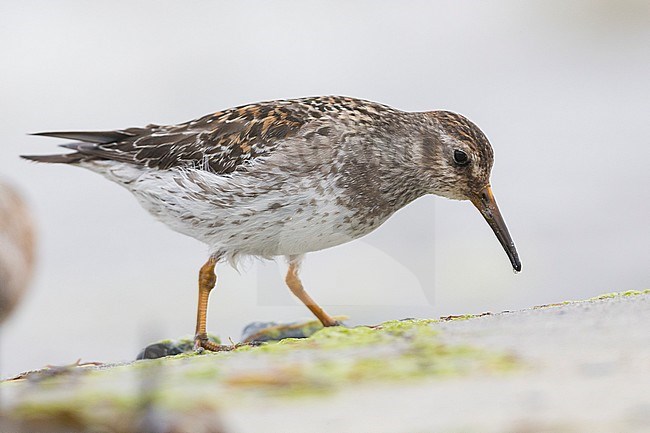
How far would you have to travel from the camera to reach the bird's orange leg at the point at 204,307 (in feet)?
21.7

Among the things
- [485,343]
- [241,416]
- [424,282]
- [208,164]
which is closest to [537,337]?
[485,343]

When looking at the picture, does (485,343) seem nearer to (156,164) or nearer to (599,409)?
(599,409)

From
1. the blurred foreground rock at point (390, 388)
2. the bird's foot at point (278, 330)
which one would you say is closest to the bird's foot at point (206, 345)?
the bird's foot at point (278, 330)

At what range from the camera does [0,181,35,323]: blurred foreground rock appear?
33.2 ft

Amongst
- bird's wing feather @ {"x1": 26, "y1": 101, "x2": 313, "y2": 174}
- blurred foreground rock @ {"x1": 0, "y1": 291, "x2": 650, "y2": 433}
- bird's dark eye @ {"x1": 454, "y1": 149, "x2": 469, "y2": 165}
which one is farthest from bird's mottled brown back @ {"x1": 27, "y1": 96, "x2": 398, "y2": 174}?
blurred foreground rock @ {"x1": 0, "y1": 291, "x2": 650, "y2": 433}

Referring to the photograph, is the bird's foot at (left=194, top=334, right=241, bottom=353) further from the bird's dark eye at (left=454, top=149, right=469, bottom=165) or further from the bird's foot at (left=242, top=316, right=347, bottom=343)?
the bird's dark eye at (left=454, top=149, right=469, bottom=165)

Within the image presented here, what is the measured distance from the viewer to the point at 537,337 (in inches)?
158

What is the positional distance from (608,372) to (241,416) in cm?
130

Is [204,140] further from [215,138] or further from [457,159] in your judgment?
[457,159]

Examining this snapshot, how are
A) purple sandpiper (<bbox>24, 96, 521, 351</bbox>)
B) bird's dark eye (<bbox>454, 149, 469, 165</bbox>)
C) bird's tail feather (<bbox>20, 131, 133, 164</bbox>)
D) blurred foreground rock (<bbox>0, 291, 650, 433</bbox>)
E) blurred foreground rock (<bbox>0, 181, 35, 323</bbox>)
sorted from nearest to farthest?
1. blurred foreground rock (<bbox>0, 291, 650, 433</bbox>)
2. purple sandpiper (<bbox>24, 96, 521, 351</bbox>)
3. bird's dark eye (<bbox>454, 149, 469, 165</bbox>)
4. bird's tail feather (<bbox>20, 131, 133, 164</bbox>)
5. blurred foreground rock (<bbox>0, 181, 35, 323</bbox>)

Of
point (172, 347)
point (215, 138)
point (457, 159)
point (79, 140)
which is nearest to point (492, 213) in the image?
point (457, 159)

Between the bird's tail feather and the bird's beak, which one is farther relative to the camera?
the bird's tail feather

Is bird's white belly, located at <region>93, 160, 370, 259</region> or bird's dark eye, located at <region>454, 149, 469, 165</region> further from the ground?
bird's dark eye, located at <region>454, 149, 469, 165</region>

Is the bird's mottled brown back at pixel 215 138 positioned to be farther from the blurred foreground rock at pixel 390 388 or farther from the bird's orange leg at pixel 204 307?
the blurred foreground rock at pixel 390 388
